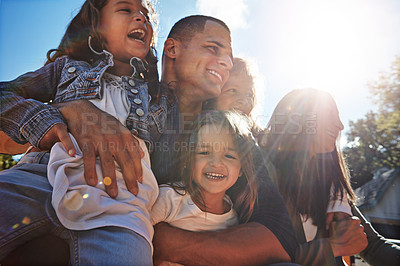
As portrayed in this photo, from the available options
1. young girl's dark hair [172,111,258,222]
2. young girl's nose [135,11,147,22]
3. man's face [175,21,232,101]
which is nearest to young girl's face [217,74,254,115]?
man's face [175,21,232,101]

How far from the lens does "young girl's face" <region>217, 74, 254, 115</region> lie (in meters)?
2.75

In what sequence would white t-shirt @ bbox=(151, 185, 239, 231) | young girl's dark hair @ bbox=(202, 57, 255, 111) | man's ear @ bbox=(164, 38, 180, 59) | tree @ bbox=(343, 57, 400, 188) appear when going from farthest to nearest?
1. tree @ bbox=(343, 57, 400, 188)
2. young girl's dark hair @ bbox=(202, 57, 255, 111)
3. man's ear @ bbox=(164, 38, 180, 59)
4. white t-shirt @ bbox=(151, 185, 239, 231)

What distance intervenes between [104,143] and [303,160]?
6.22 ft

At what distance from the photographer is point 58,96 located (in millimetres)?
1719

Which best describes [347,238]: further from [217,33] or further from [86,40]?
[86,40]

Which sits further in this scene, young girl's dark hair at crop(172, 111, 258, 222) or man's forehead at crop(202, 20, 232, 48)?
man's forehead at crop(202, 20, 232, 48)

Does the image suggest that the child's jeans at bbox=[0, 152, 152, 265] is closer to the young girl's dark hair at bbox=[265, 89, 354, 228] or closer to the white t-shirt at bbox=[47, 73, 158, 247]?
the white t-shirt at bbox=[47, 73, 158, 247]

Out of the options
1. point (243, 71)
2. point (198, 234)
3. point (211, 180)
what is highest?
point (243, 71)

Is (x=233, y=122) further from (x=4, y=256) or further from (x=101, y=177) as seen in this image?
(x=4, y=256)

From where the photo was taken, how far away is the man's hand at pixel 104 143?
1.37 metres

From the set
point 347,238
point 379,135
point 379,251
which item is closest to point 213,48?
point 347,238

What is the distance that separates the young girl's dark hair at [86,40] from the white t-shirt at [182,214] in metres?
0.79

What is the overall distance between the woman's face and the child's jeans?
2125 mm

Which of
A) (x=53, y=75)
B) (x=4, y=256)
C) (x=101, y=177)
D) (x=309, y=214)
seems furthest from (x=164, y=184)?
(x=309, y=214)
